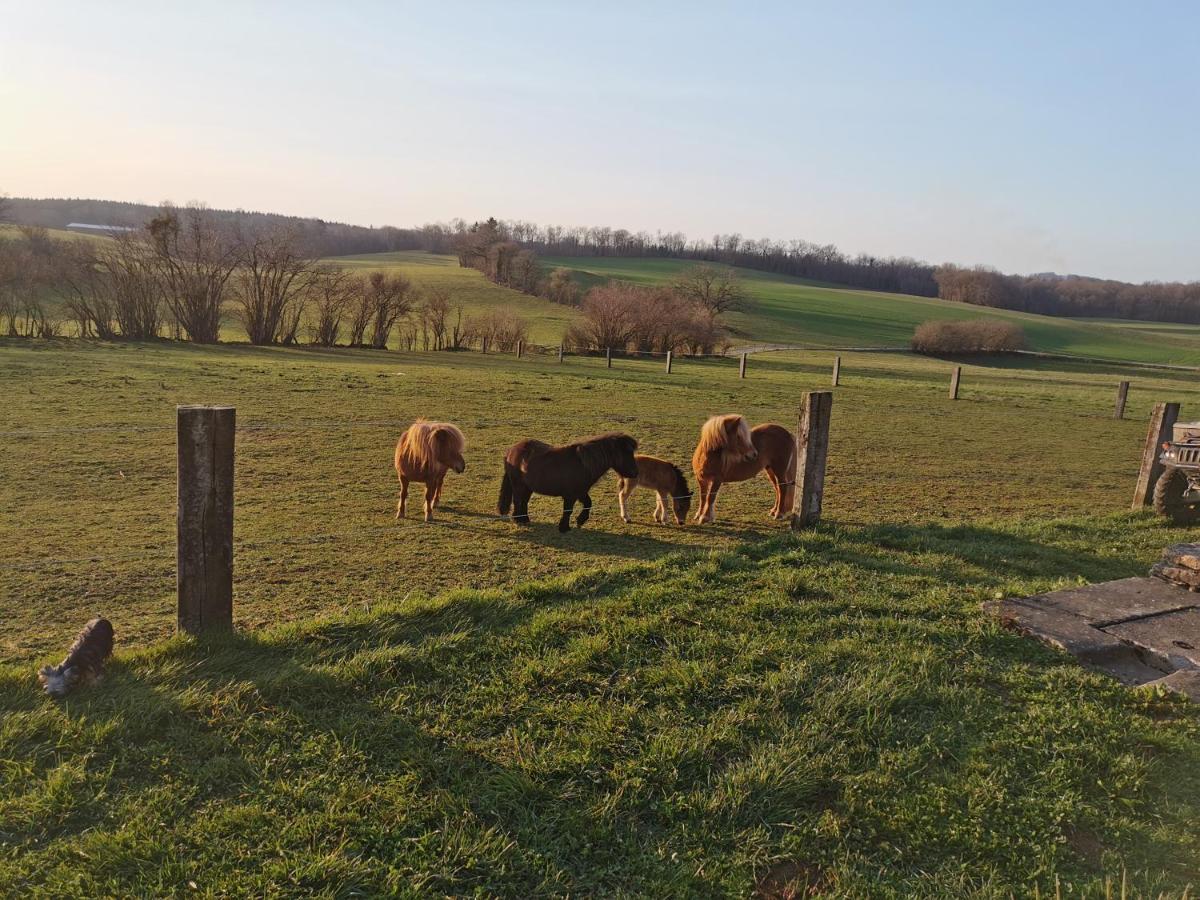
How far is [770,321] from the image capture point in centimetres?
7000

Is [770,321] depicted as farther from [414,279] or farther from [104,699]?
[104,699]

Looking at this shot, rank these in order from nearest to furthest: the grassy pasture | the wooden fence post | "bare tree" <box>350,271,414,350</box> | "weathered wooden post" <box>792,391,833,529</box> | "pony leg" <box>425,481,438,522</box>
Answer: the grassy pasture < "weathered wooden post" <box>792,391,833,529</box> < "pony leg" <box>425,481,438,522</box> < the wooden fence post < "bare tree" <box>350,271,414,350</box>

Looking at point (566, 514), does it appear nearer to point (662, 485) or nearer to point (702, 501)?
point (662, 485)

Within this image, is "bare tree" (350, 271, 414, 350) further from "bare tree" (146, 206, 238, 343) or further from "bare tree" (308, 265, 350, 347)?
"bare tree" (146, 206, 238, 343)

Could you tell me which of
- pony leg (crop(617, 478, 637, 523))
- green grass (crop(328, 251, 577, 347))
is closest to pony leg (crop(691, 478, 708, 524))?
pony leg (crop(617, 478, 637, 523))

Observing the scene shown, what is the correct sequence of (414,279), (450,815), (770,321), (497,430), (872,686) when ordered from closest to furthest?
(450,815)
(872,686)
(497,430)
(770,321)
(414,279)

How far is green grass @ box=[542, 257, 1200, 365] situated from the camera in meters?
64.5

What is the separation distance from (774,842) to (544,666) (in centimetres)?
154

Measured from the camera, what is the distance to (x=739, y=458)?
8.51 metres

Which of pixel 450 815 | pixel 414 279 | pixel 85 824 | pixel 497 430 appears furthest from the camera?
pixel 414 279

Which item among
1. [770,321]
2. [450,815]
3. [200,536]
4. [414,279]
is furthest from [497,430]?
[414,279]

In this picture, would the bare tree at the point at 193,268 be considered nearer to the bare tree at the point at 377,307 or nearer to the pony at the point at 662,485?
the bare tree at the point at 377,307

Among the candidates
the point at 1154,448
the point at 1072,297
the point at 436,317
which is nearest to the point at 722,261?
the point at 1072,297

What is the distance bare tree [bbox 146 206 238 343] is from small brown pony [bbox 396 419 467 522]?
3456 centimetres
